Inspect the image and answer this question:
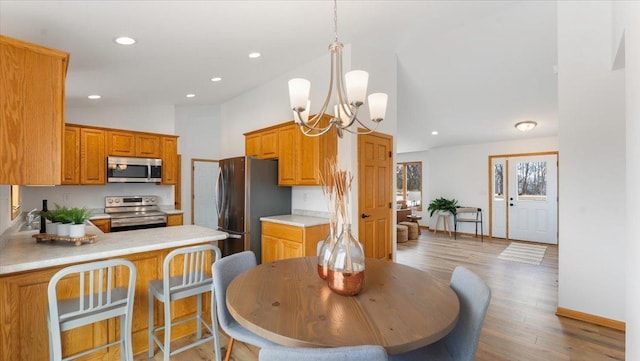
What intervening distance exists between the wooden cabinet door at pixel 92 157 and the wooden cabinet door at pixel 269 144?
252cm

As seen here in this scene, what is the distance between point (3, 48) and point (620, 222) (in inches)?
187

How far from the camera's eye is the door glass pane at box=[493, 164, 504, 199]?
281 inches

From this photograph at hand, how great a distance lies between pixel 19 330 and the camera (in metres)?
1.82

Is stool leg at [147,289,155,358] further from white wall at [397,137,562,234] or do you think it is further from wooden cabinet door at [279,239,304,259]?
white wall at [397,137,562,234]

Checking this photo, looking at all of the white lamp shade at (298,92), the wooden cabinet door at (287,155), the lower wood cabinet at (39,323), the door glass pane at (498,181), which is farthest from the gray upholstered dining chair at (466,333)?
the door glass pane at (498,181)

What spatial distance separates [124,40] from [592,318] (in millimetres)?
5058

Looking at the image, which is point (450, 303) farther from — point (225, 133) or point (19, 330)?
point (225, 133)

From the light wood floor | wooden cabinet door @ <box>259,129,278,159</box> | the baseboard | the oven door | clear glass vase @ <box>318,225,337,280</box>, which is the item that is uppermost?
wooden cabinet door @ <box>259,129,278,159</box>

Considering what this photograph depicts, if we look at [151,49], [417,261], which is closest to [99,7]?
[151,49]

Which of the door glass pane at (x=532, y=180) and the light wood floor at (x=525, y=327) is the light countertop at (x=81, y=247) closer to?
the light wood floor at (x=525, y=327)

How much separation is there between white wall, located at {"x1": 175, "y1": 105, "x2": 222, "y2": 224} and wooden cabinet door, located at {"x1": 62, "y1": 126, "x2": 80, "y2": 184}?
5.79 feet

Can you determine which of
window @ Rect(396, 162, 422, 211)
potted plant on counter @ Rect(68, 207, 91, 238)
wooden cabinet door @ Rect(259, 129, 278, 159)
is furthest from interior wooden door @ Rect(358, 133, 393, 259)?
window @ Rect(396, 162, 422, 211)

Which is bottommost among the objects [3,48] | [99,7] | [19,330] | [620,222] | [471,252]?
[471,252]

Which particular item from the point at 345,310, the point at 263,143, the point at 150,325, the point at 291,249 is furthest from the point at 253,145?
the point at 345,310
